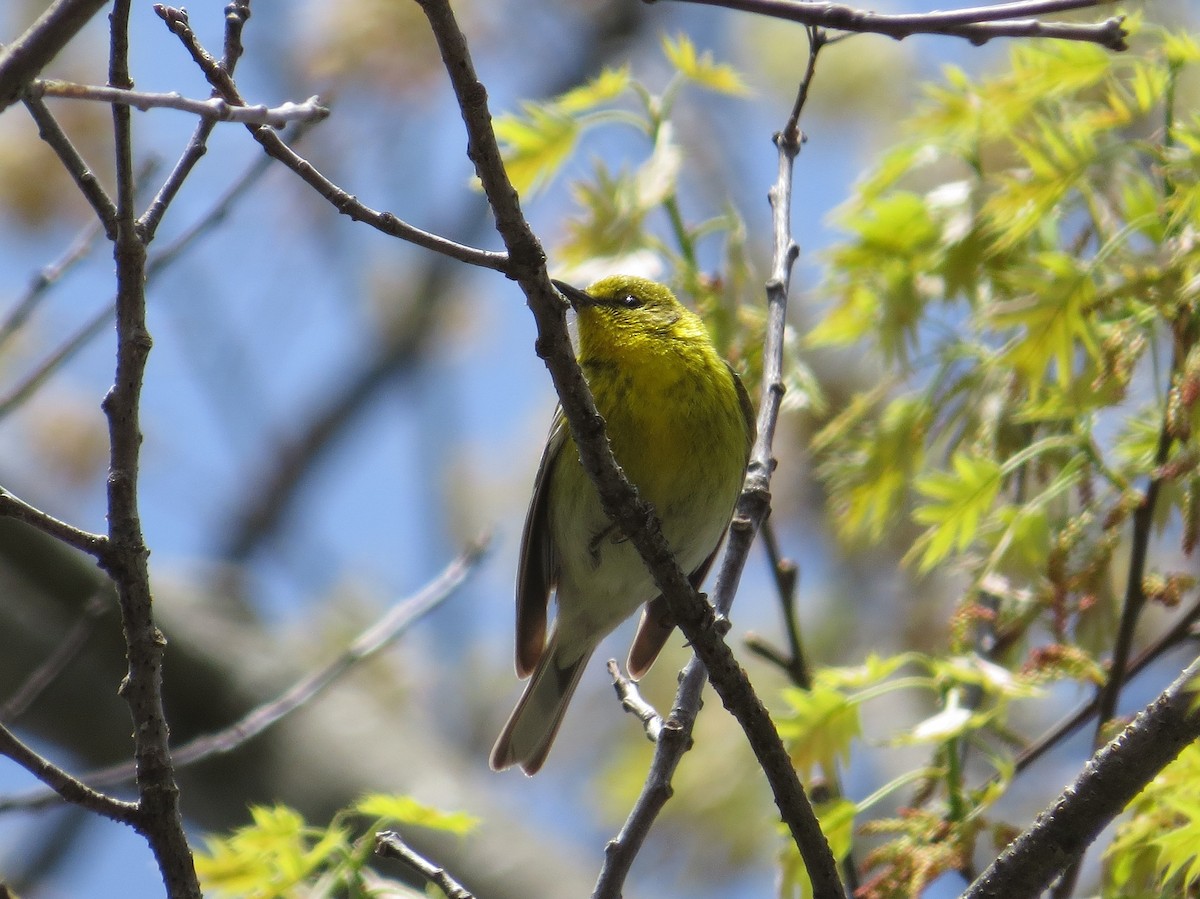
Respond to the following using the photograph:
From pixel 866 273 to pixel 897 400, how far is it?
15.4 inches

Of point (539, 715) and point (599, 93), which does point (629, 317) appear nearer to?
point (599, 93)

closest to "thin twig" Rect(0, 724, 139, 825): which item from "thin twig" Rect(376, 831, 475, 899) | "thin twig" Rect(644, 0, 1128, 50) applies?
"thin twig" Rect(376, 831, 475, 899)

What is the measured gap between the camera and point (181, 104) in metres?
1.67

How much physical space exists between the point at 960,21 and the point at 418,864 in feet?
6.29

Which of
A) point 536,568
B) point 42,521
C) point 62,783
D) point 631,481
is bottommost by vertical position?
point 62,783

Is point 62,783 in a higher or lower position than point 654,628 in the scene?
lower

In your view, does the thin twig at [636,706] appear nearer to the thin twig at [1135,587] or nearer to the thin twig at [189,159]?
the thin twig at [1135,587]

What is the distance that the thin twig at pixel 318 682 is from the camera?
3.84 meters

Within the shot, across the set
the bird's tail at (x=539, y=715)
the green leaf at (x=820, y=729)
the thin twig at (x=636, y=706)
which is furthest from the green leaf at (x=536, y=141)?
the green leaf at (x=820, y=729)

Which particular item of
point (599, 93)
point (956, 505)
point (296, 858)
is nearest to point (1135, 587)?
point (956, 505)

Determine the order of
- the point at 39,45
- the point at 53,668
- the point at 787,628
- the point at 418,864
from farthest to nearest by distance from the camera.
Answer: the point at 53,668 < the point at 787,628 < the point at 418,864 < the point at 39,45

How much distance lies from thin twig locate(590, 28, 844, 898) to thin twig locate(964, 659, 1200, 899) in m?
0.32

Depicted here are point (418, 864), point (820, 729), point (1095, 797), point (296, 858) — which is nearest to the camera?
point (1095, 797)

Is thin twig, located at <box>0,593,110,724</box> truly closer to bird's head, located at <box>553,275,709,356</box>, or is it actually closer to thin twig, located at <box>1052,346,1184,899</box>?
bird's head, located at <box>553,275,709,356</box>
